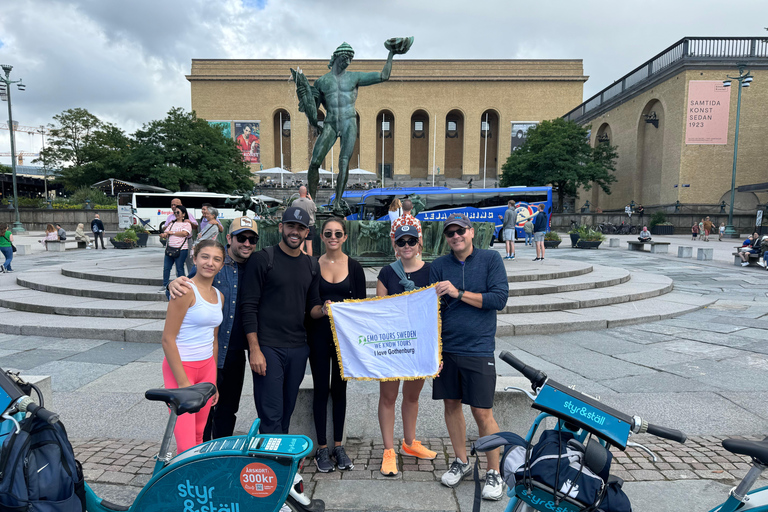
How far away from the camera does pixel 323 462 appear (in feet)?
10.6

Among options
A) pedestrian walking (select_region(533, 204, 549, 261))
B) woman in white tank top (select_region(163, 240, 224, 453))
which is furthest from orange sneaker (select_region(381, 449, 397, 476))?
pedestrian walking (select_region(533, 204, 549, 261))

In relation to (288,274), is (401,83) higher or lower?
higher

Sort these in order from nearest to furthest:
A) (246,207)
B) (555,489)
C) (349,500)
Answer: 1. (555,489)
2. (349,500)
3. (246,207)

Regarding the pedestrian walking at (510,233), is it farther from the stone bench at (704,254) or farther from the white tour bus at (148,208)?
the white tour bus at (148,208)

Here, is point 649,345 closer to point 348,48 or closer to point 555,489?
point 555,489

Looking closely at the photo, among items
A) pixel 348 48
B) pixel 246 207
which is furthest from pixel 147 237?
pixel 348 48

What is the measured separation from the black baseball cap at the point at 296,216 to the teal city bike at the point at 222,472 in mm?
1273

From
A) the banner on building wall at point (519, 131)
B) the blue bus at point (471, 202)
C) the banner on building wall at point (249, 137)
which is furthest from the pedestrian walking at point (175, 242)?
the banner on building wall at point (519, 131)

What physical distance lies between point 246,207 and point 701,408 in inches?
324

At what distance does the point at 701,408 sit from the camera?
426 cm

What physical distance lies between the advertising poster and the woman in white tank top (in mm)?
39899

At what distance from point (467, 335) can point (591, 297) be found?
6542mm

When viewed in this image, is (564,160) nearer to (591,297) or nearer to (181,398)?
(591,297)

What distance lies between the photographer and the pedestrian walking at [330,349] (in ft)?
10.7
